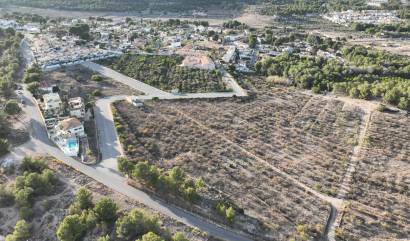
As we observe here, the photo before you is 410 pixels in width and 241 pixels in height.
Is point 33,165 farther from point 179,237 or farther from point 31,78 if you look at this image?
point 31,78

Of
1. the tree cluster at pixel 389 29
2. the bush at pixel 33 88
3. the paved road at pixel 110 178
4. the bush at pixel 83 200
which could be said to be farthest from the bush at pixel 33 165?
the tree cluster at pixel 389 29

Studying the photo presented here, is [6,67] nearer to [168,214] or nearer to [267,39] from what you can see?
[168,214]

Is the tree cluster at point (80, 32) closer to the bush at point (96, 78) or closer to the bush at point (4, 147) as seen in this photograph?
the bush at point (96, 78)

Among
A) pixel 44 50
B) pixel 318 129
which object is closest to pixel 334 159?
pixel 318 129

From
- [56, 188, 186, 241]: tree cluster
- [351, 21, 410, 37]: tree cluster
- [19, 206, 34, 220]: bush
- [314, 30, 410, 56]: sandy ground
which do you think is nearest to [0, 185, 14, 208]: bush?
[19, 206, 34, 220]: bush

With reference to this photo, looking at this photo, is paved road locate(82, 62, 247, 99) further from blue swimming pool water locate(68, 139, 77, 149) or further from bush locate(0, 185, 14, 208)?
bush locate(0, 185, 14, 208)

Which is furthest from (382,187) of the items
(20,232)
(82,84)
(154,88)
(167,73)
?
(82,84)
